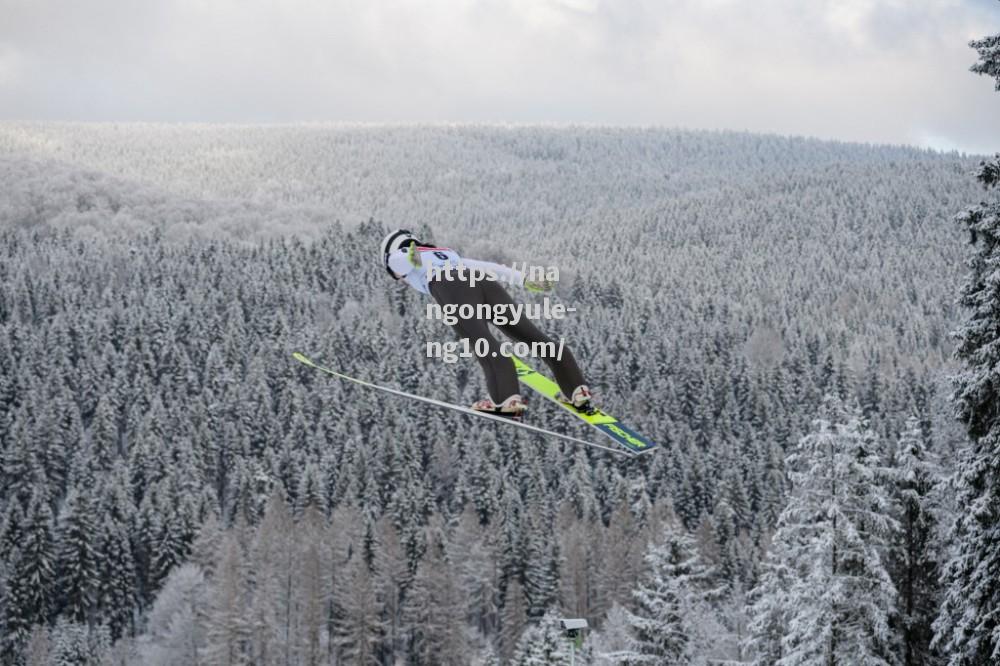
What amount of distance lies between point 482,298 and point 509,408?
114cm

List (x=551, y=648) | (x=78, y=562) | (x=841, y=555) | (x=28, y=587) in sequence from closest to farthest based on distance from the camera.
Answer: (x=841, y=555), (x=551, y=648), (x=28, y=587), (x=78, y=562)

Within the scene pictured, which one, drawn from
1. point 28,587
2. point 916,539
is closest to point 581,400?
point 916,539

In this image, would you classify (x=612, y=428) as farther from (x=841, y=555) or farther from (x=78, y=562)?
(x=78, y=562)

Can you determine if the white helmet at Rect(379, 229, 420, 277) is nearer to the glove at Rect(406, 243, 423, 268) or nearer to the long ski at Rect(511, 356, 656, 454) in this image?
the glove at Rect(406, 243, 423, 268)

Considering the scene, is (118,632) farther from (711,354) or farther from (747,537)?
(711,354)

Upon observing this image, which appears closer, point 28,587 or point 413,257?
point 413,257

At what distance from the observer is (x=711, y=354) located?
457 feet

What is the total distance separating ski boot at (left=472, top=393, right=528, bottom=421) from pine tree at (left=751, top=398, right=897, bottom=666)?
27.9 feet

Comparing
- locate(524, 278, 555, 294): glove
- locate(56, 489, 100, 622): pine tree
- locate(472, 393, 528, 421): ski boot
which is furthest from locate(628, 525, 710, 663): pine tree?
locate(56, 489, 100, 622): pine tree

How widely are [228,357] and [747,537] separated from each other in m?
70.2

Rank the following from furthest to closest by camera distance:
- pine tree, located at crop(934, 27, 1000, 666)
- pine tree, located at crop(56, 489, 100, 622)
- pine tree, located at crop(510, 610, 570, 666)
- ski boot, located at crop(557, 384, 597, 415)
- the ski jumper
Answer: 1. pine tree, located at crop(56, 489, 100, 622)
2. pine tree, located at crop(510, 610, 570, 666)
3. pine tree, located at crop(934, 27, 1000, 666)
4. ski boot, located at crop(557, 384, 597, 415)
5. the ski jumper

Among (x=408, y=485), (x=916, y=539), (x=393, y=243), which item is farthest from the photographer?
(x=408, y=485)

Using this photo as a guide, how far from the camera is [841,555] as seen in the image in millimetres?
20109

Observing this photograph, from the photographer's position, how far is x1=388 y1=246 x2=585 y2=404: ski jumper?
12.6m
